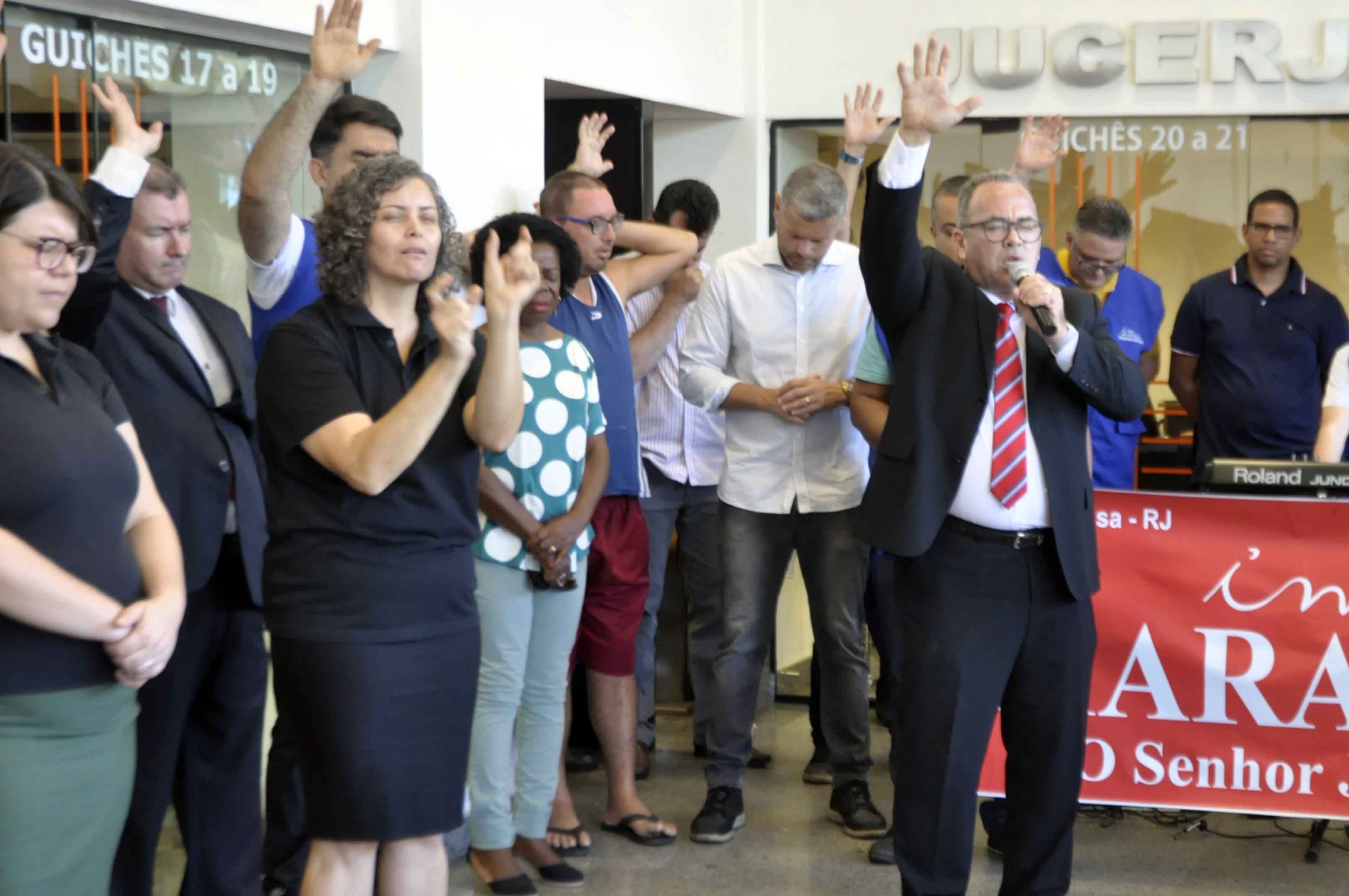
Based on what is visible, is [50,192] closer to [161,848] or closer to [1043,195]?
[161,848]

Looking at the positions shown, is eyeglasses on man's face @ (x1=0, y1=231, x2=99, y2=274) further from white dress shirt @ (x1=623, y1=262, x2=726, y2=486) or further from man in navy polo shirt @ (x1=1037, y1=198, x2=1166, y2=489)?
man in navy polo shirt @ (x1=1037, y1=198, x2=1166, y2=489)

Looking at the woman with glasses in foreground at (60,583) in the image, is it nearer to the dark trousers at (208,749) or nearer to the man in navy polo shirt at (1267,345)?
the dark trousers at (208,749)

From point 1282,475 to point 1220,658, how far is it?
51 cm

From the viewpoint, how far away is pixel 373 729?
2674mm

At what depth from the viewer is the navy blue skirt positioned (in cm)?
266

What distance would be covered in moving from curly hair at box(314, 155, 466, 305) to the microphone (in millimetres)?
1171

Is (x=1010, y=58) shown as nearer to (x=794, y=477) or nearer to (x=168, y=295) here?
(x=794, y=477)

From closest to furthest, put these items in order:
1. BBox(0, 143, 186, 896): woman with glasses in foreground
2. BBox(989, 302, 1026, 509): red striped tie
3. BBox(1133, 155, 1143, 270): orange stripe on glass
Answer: BBox(0, 143, 186, 896): woman with glasses in foreground
BBox(989, 302, 1026, 509): red striped tie
BBox(1133, 155, 1143, 270): orange stripe on glass

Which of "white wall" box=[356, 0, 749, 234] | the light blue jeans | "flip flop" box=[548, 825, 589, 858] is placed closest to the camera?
the light blue jeans

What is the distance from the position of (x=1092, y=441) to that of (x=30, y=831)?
3.84 m

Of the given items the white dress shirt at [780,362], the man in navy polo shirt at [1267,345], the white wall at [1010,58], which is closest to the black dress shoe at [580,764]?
the white dress shirt at [780,362]

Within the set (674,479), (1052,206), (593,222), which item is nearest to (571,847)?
(674,479)

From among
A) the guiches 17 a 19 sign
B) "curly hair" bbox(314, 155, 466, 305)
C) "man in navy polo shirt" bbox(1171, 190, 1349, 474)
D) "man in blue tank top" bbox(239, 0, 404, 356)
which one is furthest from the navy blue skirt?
the guiches 17 a 19 sign

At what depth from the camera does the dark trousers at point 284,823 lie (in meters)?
3.60
